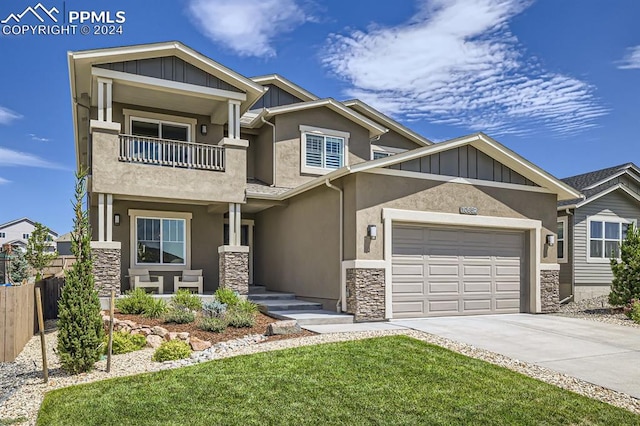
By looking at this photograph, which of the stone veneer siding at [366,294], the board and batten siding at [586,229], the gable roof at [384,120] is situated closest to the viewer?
the stone veneer siding at [366,294]

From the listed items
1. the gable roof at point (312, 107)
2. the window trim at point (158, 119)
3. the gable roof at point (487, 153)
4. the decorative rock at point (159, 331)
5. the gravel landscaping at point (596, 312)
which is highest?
the gable roof at point (312, 107)

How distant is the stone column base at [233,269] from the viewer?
1343 centimetres

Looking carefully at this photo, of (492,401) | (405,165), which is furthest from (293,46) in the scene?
(492,401)

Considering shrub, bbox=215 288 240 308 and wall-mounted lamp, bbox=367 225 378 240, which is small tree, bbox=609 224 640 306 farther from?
shrub, bbox=215 288 240 308

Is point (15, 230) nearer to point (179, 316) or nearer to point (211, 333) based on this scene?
point (179, 316)

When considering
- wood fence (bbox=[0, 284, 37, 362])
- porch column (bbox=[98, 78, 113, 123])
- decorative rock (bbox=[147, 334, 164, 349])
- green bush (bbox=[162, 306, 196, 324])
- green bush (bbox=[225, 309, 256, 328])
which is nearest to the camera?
wood fence (bbox=[0, 284, 37, 362])

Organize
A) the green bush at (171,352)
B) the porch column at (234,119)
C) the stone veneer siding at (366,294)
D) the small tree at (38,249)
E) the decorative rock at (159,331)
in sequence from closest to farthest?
the green bush at (171,352)
the decorative rock at (159,331)
the stone veneer siding at (366,294)
the porch column at (234,119)
the small tree at (38,249)

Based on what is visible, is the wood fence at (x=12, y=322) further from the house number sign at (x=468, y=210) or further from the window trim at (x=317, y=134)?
the house number sign at (x=468, y=210)

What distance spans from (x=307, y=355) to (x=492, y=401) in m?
2.84

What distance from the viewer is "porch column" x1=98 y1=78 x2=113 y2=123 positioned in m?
12.5

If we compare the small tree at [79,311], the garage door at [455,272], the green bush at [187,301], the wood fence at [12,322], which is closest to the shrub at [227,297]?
the green bush at [187,301]

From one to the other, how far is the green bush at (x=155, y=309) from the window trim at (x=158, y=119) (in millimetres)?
5925

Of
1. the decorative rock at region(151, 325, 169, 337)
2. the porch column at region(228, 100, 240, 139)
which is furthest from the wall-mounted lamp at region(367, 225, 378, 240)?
the porch column at region(228, 100, 240, 139)

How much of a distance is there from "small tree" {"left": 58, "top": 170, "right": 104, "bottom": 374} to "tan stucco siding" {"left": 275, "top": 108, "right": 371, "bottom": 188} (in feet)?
29.5
